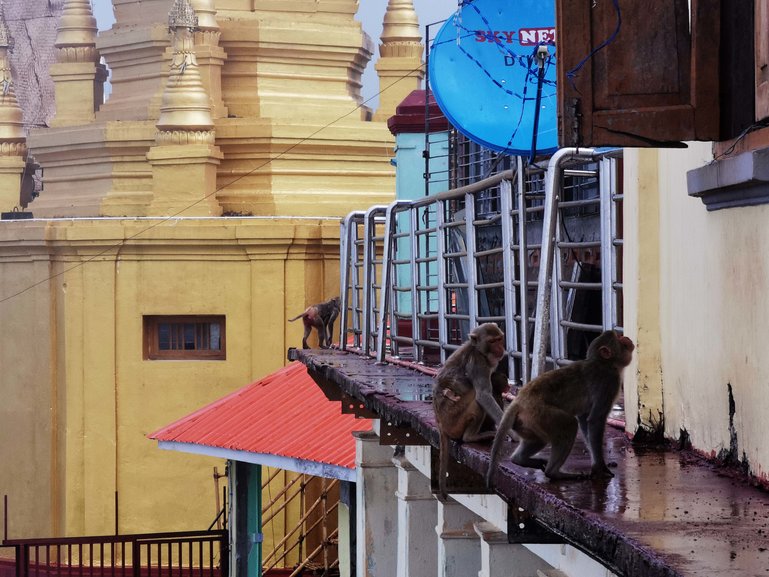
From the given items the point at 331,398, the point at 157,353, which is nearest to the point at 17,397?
the point at 157,353

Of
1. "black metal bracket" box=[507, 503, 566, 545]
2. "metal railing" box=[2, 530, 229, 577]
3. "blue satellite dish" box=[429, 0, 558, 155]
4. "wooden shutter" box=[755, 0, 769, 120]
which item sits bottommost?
"metal railing" box=[2, 530, 229, 577]

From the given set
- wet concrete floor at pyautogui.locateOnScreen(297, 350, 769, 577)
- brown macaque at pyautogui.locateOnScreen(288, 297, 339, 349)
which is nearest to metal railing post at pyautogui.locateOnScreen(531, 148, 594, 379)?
wet concrete floor at pyautogui.locateOnScreen(297, 350, 769, 577)

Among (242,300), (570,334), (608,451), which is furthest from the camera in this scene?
(242,300)

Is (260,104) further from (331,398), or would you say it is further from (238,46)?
(331,398)

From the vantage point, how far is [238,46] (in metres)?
22.2

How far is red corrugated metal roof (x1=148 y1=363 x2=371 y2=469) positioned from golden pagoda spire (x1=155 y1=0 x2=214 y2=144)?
531 cm

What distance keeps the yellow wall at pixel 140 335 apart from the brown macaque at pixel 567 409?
1494 cm

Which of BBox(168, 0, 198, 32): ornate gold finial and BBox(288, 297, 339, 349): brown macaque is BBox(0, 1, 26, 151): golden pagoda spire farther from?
BBox(288, 297, 339, 349): brown macaque

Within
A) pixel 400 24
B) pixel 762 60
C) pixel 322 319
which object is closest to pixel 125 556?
pixel 322 319

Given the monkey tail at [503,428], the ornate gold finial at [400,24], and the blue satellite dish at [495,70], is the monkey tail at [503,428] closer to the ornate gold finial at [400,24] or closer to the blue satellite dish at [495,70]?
the blue satellite dish at [495,70]

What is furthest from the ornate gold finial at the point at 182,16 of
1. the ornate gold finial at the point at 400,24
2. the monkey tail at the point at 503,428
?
the monkey tail at the point at 503,428

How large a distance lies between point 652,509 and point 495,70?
15.5ft

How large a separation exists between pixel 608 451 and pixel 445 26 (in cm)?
401

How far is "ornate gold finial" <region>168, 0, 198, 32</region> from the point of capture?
20906 mm
